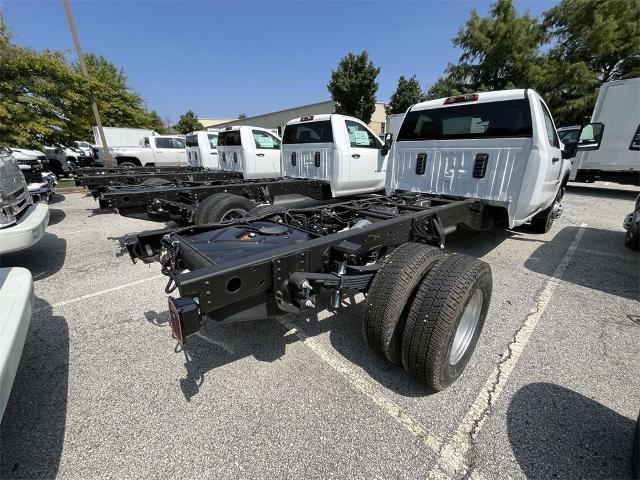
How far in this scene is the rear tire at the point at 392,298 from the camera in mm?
1908

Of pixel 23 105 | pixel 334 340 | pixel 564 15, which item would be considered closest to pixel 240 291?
pixel 334 340

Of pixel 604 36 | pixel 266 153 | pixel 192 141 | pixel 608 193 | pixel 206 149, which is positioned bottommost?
pixel 608 193

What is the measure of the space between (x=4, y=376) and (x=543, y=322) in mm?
3918

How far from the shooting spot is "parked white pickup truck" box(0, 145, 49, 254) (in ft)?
10.5

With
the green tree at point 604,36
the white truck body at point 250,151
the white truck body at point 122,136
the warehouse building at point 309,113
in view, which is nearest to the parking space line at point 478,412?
the white truck body at point 250,151

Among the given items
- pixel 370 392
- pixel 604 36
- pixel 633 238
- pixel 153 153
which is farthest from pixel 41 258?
pixel 604 36

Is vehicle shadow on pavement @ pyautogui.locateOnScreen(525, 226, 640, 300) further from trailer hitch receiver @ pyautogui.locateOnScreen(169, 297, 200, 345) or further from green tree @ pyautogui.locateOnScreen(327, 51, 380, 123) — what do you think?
green tree @ pyautogui.locateOnScreen(327, 51, 380, 123)

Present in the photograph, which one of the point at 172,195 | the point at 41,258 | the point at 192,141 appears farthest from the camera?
the point at 192,141

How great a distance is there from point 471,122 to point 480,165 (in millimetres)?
615

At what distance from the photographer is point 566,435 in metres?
1.74

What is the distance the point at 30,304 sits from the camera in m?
2.02

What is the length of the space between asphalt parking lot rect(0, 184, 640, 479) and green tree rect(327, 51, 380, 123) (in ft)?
81.4

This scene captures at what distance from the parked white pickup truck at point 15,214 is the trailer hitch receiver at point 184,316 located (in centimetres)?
309

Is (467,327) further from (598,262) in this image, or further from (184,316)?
(598,262)
